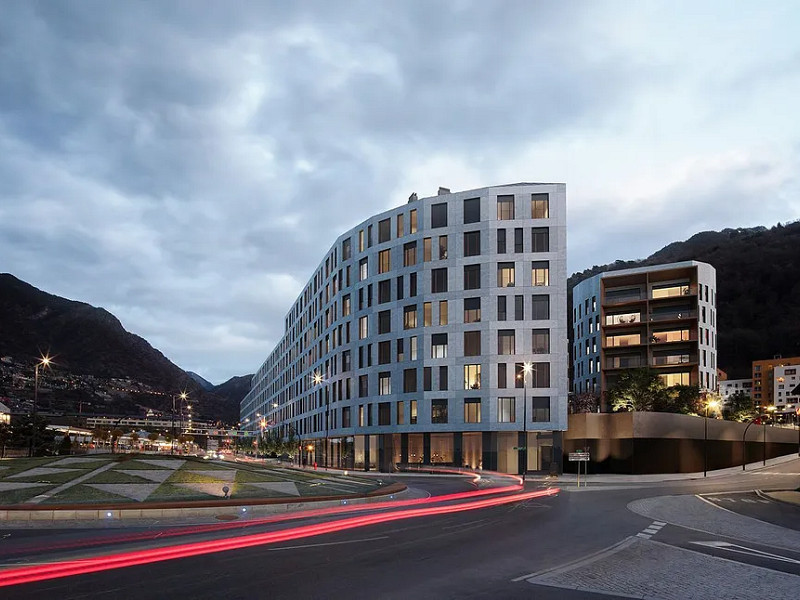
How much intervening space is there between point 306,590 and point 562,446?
226 feet

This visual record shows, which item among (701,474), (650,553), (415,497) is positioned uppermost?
(650,553)

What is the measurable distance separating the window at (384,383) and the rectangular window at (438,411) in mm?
7509

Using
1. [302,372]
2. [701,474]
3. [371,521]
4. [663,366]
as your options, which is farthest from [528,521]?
[302,372]

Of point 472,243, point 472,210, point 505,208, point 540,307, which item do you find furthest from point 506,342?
point 472,210

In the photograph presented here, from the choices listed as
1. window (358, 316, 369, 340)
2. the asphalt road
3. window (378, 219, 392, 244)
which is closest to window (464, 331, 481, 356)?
window (358, 316, 369, 340)

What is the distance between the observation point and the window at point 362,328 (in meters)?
94.1

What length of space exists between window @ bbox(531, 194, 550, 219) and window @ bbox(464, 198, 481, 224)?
6.38 m

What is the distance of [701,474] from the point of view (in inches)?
3051

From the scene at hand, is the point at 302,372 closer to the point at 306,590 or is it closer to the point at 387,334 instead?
the point at 387,334

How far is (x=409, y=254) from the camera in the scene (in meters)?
88.3

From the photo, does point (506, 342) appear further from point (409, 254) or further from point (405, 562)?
point (405, 562)

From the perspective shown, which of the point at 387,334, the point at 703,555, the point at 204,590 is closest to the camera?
the point at 204,590

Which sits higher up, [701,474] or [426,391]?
[426,391]

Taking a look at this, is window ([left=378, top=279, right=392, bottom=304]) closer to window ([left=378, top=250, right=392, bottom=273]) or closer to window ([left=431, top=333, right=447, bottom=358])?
window ([left=378, top=250, right=392, bottom=273])
